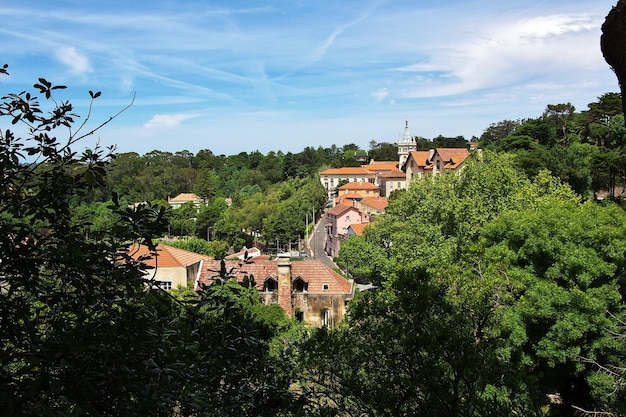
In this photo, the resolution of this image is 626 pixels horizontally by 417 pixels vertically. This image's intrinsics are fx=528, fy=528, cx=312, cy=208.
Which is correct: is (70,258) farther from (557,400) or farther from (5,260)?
(557,400)

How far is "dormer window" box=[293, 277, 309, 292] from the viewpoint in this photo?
65.3ft

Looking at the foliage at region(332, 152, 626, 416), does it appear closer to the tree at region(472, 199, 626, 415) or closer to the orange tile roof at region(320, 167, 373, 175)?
the tree at region(472, 199, 626, 415)

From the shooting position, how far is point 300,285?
2003cm

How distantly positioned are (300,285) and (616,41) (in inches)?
684

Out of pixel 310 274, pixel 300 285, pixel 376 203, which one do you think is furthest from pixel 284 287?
pixel 376 203

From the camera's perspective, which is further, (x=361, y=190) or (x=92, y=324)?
(x=361, y=190)

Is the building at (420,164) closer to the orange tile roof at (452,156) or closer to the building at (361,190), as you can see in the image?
the orange tile roof at (452,156)

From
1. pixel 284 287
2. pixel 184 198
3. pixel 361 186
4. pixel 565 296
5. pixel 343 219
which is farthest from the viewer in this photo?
pixel 184 198

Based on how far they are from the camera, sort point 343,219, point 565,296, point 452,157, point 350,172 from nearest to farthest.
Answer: point 565,296
point 343,219
point 452,157
point 350,172

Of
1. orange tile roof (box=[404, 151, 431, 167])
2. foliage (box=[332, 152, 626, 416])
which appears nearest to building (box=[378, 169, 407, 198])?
orange tile roof (box=[404, 151, 431, 167])

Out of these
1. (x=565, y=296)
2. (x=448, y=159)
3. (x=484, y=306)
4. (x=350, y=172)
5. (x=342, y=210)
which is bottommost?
(x=342, y=210)

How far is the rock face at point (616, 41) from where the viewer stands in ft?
10.6

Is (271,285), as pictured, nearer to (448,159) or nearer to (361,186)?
(448,159)

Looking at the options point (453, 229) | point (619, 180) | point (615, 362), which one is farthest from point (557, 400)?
point (619, 180)
